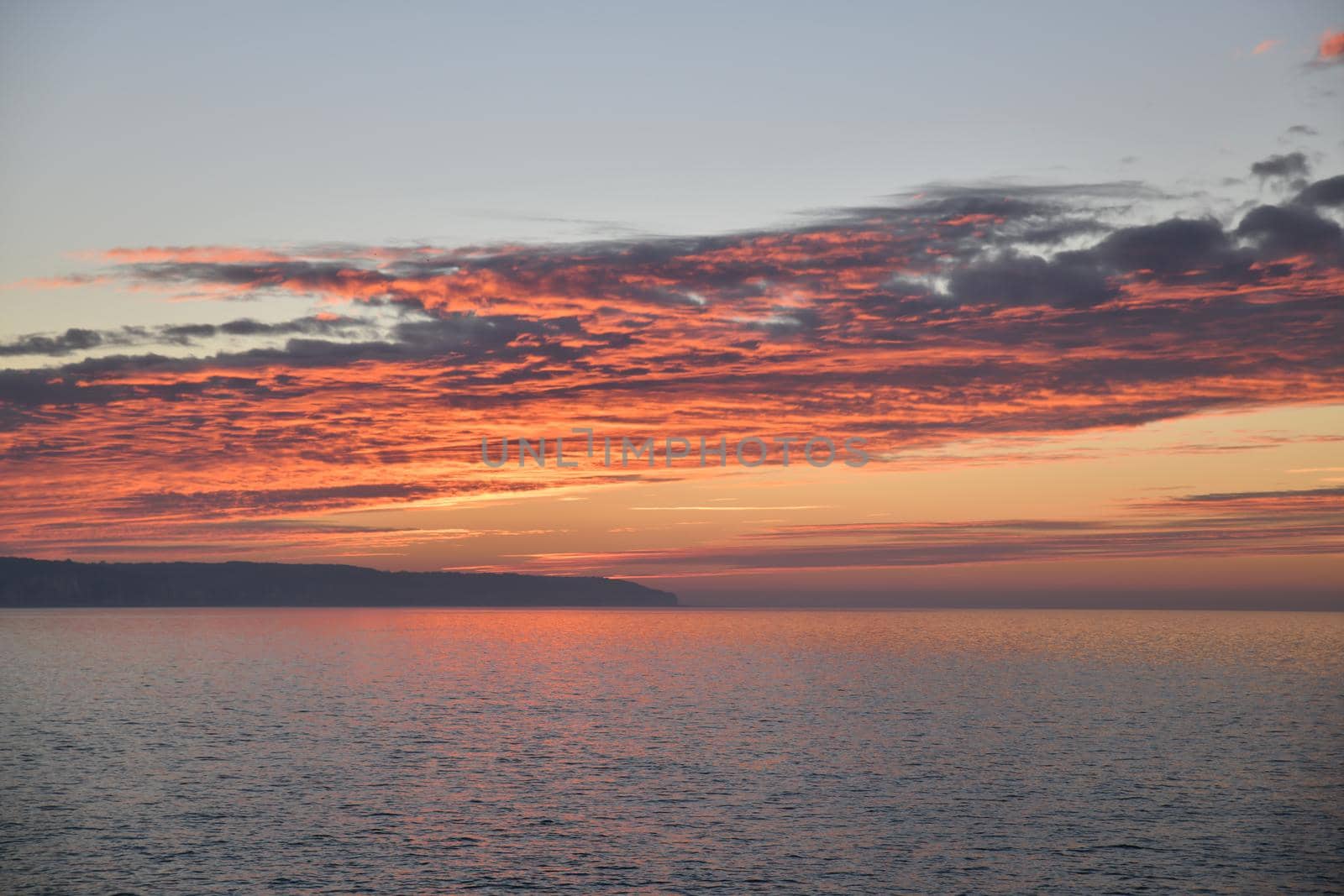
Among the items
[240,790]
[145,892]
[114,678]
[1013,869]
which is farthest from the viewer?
[114,678]

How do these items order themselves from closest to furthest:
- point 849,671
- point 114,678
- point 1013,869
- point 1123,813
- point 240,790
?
point 1013,869, point 1123,813, point 240,790, point 114,678, point 849,671

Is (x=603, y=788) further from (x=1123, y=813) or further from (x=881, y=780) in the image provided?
(x=1123, y=813)

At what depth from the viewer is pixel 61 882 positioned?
168 ft

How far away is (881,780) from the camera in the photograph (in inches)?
3029

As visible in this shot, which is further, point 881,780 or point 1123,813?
point 881,780

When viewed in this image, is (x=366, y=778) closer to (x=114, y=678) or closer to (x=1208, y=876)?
(x=1208, y=876)

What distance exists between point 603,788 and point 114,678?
422 feet

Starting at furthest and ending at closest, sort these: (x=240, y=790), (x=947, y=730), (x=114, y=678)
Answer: (x=114, y=678) < (x=947, y=730) < (x=240, y=790)

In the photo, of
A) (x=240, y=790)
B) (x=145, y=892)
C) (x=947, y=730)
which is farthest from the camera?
(x=947, y=730)

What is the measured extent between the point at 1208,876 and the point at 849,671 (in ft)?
→ 434

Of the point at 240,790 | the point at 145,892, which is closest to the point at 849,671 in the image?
the point at 240,790

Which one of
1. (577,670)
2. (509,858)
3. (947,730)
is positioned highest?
(509,858)

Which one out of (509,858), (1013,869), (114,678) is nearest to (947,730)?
(1013,869)

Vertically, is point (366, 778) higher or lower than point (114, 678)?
higher
